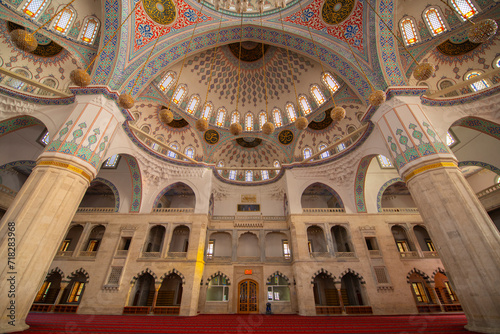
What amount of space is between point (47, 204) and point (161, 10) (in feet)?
29.5

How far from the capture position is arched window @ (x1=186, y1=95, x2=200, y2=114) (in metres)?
13.4

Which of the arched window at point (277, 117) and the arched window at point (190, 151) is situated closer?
the arched window at point (190, 151)

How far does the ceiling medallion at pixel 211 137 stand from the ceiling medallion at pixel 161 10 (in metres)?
6.21

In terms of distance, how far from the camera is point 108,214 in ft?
38.9

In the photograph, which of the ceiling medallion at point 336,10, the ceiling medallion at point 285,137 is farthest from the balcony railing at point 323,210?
the ceiling medallion at point 336,10

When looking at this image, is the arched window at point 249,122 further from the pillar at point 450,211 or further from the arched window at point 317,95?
the pillar at point 450,211

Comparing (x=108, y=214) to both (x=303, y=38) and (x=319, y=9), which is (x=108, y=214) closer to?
(x=303, y=38)

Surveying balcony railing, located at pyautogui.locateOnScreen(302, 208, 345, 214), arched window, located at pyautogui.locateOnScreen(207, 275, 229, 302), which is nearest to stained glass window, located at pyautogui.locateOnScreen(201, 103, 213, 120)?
balcony railing, located at pyautogui.locateOnScreen(302, 208, 345, 214)

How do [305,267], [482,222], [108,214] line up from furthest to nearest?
1. [108,214]
2. [305,267]
3. [482,222]

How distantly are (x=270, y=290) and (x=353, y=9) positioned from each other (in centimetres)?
1454

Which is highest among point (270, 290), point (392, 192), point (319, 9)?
point (319, 9)

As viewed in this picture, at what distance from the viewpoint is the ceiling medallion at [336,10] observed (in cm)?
934

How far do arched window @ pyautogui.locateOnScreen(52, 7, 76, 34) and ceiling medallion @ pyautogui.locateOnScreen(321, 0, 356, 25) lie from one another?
36.8 feet

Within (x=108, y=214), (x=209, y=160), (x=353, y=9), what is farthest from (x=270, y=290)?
(x=353, y=9)
